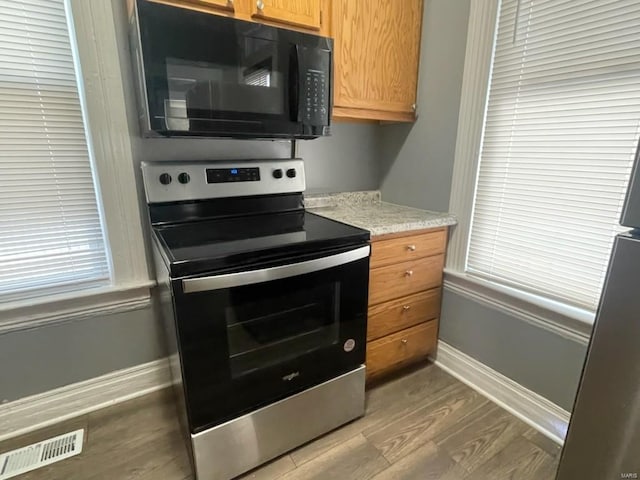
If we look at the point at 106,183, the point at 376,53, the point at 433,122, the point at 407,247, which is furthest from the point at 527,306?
the point at 106,183

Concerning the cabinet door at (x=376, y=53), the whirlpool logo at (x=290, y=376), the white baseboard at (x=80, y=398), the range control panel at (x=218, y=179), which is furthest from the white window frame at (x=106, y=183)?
the cabinet door at (x=376, y=53)

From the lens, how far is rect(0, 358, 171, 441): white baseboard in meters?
1.43

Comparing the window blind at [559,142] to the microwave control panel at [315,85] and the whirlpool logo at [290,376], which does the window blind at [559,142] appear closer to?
the microwave control panel at [315,85]

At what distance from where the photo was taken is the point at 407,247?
161 cm

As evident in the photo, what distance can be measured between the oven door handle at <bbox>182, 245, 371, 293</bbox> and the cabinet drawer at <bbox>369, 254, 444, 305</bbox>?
0.28m

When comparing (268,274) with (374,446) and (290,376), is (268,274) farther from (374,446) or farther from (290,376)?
(374,446)

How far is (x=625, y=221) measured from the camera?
71 centimetres

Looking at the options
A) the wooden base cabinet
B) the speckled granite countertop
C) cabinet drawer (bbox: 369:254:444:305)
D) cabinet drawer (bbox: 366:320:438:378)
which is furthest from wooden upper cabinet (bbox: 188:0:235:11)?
cabinet drawer (bbox: 366:320:438:378)

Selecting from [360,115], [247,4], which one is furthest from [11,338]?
[360,115]

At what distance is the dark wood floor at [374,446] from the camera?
1.28 m

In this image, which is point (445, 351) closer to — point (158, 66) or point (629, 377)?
point (629, 377)

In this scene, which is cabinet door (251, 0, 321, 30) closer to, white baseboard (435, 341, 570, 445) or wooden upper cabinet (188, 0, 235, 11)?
wooden upper cabinet (188, 0, 235, 11)

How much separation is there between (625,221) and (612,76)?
79 cm

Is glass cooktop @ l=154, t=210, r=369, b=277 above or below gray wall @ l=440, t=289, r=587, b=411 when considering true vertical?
above
